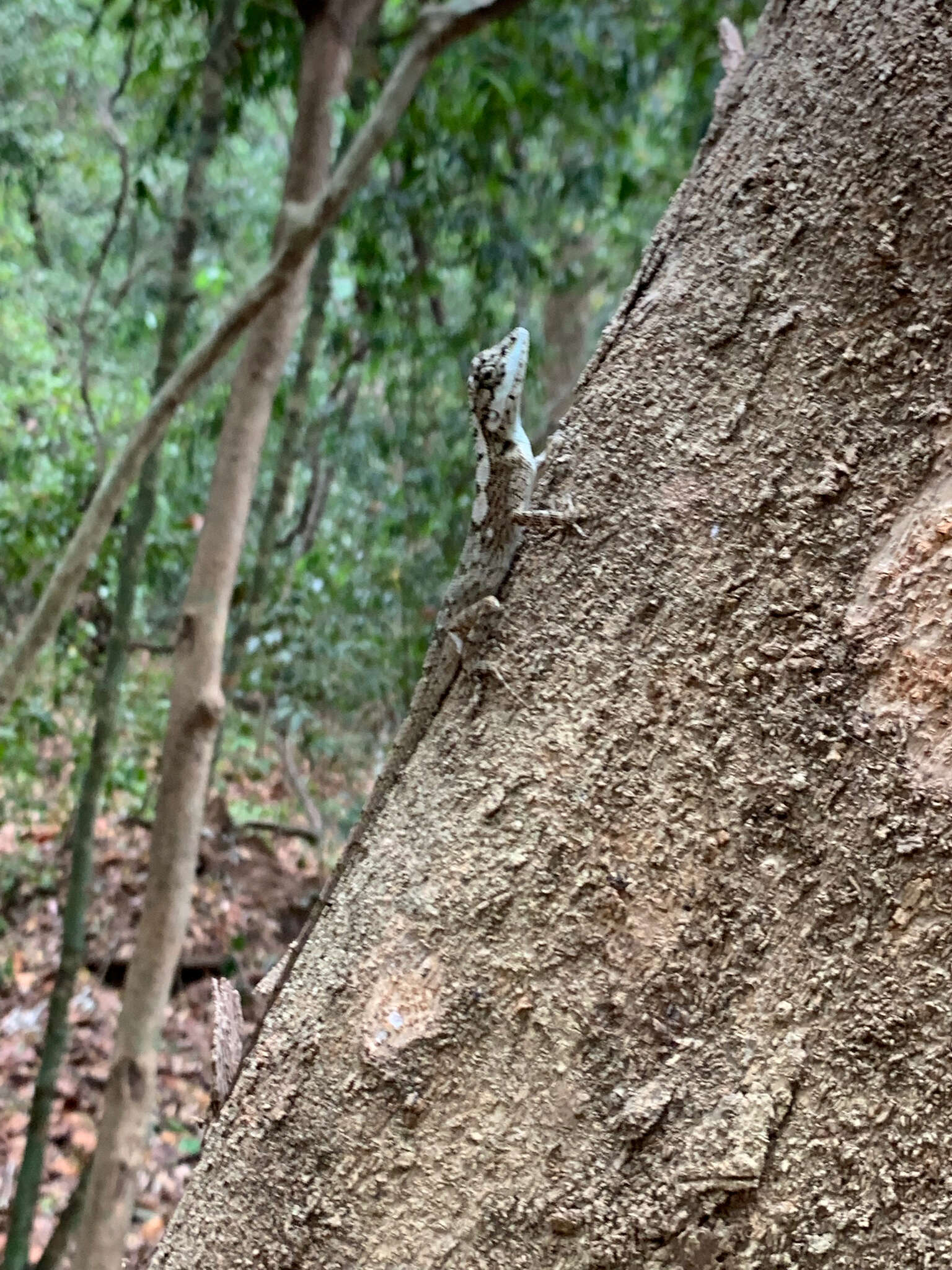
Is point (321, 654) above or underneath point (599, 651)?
above

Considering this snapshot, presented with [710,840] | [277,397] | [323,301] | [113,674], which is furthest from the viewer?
[323,301]

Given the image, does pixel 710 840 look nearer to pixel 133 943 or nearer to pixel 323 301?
pixel 323 301

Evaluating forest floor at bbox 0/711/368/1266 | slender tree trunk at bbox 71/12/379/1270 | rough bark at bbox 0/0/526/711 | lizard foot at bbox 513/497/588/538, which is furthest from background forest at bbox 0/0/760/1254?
lizard foot at bbox 513/497/588/538

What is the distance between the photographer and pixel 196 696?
2.68 meters

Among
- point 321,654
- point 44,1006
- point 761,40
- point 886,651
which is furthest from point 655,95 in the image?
point 44,1006

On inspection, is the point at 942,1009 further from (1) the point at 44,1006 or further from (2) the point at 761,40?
(1) the point at 44,1006

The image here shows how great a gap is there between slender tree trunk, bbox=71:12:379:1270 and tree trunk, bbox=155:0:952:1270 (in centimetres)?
171

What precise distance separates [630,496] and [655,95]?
4.93 metres

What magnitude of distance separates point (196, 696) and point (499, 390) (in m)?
1.24

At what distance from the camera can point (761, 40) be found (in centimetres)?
117

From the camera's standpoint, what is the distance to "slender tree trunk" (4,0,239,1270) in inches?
108

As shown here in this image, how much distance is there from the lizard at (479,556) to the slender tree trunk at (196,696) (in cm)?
82

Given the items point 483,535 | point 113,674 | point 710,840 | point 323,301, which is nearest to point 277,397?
point 323,301

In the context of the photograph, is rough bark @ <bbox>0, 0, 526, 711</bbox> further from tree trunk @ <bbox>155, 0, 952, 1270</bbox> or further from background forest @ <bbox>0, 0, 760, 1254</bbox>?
tree trunk @ <bbox>155, 0, 952, 1270</bbox>
